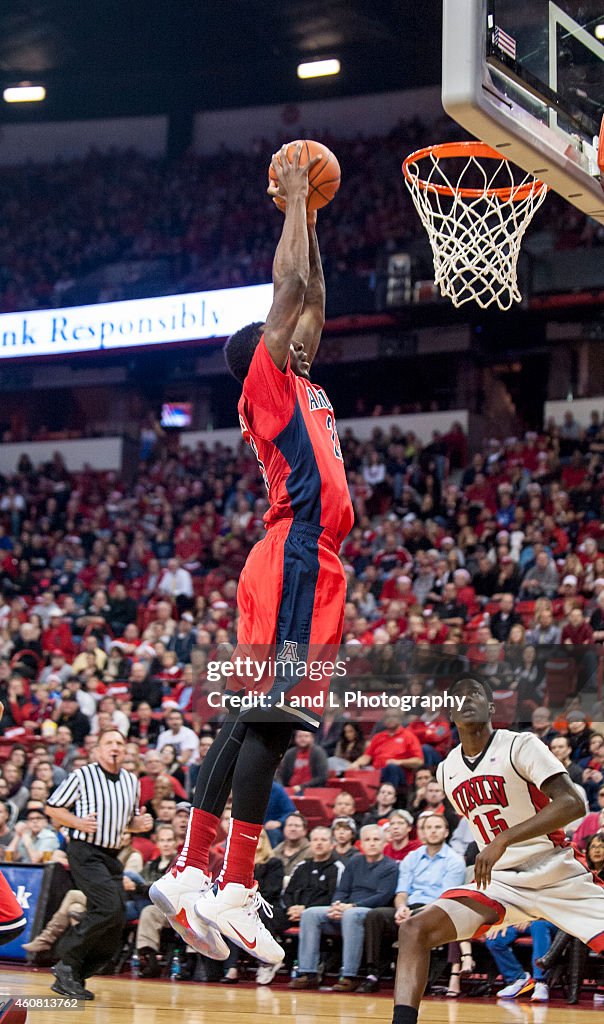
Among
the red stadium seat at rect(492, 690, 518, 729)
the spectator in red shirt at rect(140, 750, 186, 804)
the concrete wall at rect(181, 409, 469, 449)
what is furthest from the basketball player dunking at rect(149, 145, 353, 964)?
the concrete wall at rect(181, 409, 469, 449)

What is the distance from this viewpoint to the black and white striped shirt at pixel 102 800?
8359 mm

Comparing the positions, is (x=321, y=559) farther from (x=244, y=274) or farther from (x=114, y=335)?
(x=244, y=274)

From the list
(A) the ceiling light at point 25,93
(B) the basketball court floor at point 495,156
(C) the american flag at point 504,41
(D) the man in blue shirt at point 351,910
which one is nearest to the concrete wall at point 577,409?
→ (A) the ceiling light at point 25,93

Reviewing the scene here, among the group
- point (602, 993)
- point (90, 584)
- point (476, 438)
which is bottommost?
point (602, 993)

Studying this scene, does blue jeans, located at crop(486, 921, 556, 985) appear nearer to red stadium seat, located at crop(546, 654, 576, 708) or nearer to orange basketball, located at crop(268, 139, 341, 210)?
red stadium seat, located at crop(546, 654, 576, 708)

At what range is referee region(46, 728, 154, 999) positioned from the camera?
8.19 meters

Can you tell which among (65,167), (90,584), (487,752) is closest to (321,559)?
(487,752)

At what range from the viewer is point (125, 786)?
8469mm

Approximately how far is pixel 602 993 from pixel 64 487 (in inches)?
647

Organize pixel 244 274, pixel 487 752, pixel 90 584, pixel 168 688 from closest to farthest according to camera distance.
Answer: pixel 487 752 < pixel 168 688 < pixel 90 584 < pixel 244 274

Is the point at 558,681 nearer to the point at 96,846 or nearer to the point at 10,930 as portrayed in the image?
the point at 96,846

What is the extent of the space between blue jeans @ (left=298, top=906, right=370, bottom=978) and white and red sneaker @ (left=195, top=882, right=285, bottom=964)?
4.95 meters

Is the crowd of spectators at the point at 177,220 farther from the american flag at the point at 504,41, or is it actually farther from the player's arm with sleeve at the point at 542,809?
the player's arm with sleeve at the point at 542,809

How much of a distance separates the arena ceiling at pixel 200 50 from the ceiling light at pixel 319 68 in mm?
194
